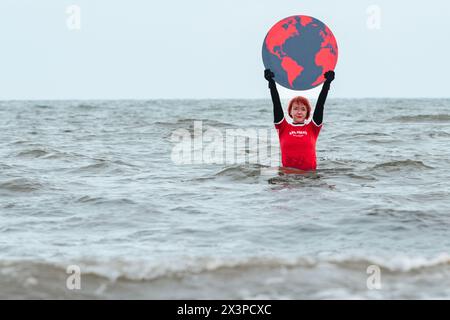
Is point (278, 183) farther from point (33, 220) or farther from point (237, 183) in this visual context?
point (33, 220)

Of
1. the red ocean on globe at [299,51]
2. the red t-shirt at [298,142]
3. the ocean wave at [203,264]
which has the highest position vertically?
the red ocean on globe at [299,51]

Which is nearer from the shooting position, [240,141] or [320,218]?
[320,218]

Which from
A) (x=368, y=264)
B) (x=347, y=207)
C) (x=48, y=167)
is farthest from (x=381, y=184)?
(x=48, y=167)

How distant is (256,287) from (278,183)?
456 cm

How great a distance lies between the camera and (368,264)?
559 centimetres

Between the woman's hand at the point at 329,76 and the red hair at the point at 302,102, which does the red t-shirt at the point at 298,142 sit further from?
the woman's hand at the point at 329,76

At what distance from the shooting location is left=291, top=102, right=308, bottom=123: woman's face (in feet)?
32.4

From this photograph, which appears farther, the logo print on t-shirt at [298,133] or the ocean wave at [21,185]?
the logo print on t-shirt at [298,133]

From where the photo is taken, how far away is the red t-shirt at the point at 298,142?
996 cm

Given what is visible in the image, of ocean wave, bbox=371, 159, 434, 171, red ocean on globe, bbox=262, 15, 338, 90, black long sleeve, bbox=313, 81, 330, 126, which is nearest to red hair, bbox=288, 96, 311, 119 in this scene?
black long sleeve, bbox=313, 81, 330, 126

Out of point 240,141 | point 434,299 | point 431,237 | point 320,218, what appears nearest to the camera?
point 434,299

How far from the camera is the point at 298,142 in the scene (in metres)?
10.0

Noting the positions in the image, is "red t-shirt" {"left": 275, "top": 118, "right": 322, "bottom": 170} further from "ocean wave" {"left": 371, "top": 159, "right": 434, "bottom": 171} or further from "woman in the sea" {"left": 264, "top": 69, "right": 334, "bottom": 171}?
"ocean wave" {"left": 371, "top": 159, "right": 434, "bottom": 171}

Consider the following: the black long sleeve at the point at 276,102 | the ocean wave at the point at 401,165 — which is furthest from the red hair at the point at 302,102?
the ocean wave at the point at 401,165
